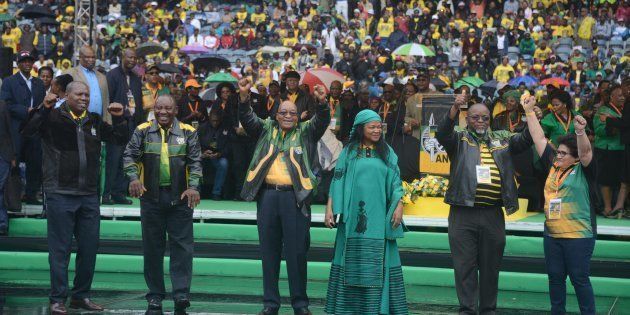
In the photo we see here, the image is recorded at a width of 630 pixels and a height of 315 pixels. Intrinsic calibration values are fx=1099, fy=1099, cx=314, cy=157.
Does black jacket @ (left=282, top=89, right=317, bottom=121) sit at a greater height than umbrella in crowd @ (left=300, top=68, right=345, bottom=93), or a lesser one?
lesser

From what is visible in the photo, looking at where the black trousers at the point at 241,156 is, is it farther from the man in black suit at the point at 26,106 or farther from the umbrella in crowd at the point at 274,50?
the umbrella in crowd at the point at 274,50

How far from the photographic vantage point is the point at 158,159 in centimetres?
1003

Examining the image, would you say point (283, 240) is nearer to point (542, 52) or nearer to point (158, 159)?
point (158, 159)

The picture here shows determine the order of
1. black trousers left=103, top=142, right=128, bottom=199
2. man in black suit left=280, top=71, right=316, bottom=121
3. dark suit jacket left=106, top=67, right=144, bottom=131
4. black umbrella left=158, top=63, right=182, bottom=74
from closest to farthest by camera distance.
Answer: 1. dark suit jacket left=106, top=67, right=144, bottom=131
2. black trousers left=103, top=142, right=128, bottom=199
3. man in black suit left=280, top=71, right=316, bottom=121
4. black umbrella left=158, top=63, right=182, bottom=74

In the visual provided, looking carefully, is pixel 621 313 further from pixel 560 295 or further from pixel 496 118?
pixel 496 118

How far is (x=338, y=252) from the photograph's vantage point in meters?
9.50

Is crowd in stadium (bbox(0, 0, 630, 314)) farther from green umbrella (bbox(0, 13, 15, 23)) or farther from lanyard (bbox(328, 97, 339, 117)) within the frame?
green umbrella (bbox(0, 13, 15, 23))

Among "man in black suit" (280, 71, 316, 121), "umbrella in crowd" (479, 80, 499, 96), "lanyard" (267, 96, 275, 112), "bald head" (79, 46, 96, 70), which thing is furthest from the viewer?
"umbrella in crowd" (479, 80, 499, 96)

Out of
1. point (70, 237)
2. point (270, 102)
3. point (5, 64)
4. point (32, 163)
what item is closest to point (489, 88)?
point (270, 102)

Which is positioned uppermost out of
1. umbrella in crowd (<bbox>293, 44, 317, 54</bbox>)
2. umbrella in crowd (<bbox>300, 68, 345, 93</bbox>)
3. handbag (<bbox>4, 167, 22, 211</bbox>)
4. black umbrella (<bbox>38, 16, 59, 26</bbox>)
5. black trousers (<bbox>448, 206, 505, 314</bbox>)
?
black umbrella (<bbox>38, 16, 59, 26</bbox>)

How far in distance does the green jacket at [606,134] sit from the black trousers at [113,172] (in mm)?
6525

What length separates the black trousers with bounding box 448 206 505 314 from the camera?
9570mm

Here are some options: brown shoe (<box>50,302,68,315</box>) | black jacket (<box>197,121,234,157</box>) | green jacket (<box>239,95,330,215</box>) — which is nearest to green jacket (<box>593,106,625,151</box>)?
black jacket (<box>197,121,234,157</box>)

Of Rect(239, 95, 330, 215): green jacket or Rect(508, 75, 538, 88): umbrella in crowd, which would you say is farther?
Rect(508, 75, 538, 88): umbrella in crowd
